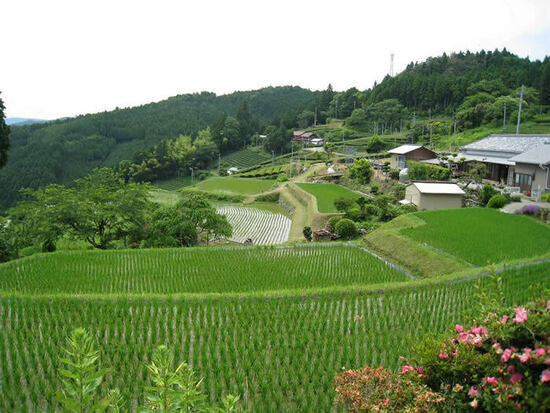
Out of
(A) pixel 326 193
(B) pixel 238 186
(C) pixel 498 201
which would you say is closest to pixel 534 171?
(C) pixel 498 201

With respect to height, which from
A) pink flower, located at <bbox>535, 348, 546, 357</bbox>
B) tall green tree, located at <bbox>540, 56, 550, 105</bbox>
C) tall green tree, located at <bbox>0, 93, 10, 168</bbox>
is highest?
tall green tree, located at <bbox>540, 56, 550, 105</bbox>

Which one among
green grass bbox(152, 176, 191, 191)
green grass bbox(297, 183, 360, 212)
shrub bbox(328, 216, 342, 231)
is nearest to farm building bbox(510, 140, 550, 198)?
green grass bbox(297, 183, 360, 212)

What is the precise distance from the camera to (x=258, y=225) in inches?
1131

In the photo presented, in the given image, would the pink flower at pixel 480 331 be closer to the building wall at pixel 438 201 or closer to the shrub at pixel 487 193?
the building wall at pixel 438 201

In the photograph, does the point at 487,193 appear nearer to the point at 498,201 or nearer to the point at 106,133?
the point at 498,201

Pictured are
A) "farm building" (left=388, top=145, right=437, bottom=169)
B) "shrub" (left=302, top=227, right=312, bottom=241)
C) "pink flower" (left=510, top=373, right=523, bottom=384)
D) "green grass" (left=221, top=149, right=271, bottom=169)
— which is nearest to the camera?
"pink flower" (left=510, top=373, right=523, bottom=384)

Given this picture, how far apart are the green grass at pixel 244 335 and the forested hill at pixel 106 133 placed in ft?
179

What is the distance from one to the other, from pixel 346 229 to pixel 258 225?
9339 millimetres

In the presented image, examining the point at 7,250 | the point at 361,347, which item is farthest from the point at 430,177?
the point at 7,250

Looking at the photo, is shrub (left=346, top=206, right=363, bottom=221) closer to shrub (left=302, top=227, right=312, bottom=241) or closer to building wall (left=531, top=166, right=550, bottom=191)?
shrub (left=302, top=227, right=312, bottom=241)

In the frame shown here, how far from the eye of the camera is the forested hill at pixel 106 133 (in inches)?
2445

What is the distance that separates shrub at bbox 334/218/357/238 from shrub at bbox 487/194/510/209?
22.9 feet

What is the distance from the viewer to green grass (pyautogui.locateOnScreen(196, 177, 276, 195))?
4447 centimetres

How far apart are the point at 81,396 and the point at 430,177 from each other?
1157 inches
